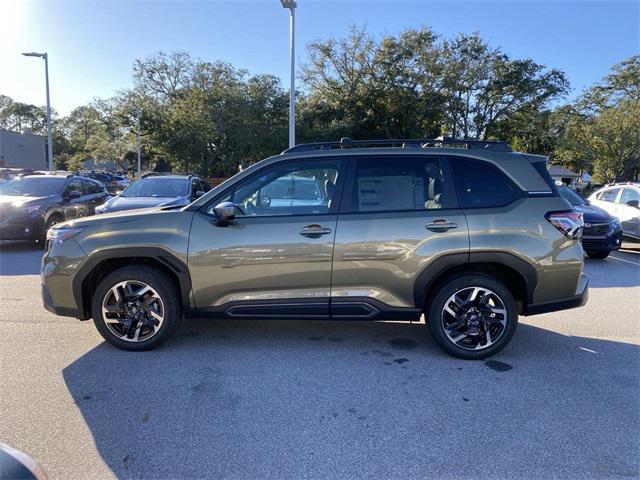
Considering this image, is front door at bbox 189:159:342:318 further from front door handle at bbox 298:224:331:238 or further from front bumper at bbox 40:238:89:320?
front bumper at bbox 40:238:89:320

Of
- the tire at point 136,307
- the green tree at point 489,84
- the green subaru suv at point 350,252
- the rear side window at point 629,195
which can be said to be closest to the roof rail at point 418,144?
the green subaru suv at point 350,252

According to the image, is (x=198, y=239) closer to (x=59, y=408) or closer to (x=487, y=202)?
(x=59, y=408)

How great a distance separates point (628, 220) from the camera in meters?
11.2

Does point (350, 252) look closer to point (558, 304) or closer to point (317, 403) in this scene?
point (317, 403)

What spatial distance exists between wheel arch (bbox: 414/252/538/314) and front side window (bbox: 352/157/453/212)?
0.53 m

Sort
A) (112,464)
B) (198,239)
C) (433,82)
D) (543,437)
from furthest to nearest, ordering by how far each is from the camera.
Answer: (433,82), (198,239), (543,437), (112,464)

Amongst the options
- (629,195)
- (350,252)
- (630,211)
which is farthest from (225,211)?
(629,195)

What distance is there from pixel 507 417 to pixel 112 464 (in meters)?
2.64

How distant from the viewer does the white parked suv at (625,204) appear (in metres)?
11.0

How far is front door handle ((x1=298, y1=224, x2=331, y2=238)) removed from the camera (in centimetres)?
393

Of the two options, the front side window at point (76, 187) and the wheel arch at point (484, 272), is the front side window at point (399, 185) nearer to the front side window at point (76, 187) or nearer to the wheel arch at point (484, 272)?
the wheel arch at point (484, 272)

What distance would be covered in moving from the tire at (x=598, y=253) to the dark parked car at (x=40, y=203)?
12.0m

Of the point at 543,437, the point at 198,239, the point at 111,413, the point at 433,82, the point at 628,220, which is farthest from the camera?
the point at 433,82

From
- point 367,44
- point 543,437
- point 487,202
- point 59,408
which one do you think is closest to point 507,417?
point 543,437
